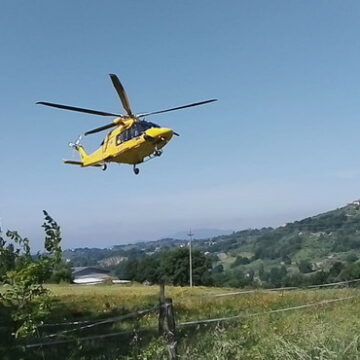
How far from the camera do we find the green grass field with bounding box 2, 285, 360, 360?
6410 mm

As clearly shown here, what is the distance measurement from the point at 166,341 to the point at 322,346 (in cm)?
169

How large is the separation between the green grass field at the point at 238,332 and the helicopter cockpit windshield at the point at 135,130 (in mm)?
8058

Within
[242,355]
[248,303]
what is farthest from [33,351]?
[248,303]

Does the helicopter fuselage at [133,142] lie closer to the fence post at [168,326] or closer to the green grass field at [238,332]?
the green grass field at [238,332]

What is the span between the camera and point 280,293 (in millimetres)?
15859

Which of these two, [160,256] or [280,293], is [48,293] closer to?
[280,293]

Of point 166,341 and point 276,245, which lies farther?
point 276,245

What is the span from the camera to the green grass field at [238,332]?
6410mm

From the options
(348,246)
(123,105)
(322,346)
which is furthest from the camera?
(348,246)

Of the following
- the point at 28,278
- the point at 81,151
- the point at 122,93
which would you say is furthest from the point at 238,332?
the point at 81,151

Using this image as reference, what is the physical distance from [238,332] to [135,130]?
1541 centimetres

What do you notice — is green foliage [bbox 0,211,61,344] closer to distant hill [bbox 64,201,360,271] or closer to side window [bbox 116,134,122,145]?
side window [bbox 116,134,122,145]

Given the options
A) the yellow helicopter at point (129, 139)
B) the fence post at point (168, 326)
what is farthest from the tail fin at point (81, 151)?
the fence post at point (168, 326)

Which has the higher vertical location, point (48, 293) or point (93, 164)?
point (93, 164)
